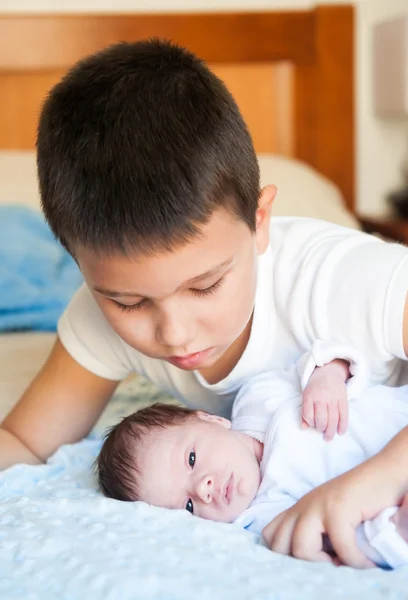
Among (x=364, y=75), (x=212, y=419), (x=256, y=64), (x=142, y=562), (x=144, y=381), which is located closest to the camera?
(x=142, y=562)

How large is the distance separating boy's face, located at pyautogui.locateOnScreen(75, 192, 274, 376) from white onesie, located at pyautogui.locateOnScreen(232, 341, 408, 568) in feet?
0.37

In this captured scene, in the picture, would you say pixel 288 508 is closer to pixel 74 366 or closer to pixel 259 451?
pixel 259 451

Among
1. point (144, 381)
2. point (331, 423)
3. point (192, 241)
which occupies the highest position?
point (192, 241)

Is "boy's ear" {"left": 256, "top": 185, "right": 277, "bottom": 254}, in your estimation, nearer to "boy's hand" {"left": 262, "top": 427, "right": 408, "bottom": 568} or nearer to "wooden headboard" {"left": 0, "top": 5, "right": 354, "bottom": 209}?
"boy's hand" {"left": 262, "top": 427, "right": 408, "bottom": 568}

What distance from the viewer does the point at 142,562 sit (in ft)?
2.53

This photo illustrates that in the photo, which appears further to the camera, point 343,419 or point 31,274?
point 31,274

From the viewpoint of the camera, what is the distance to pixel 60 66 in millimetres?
2635

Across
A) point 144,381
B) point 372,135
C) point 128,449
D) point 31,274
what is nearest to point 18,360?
point 144,381

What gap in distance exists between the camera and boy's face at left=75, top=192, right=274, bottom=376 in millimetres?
877

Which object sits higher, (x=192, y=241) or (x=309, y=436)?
(x=192, y=241)

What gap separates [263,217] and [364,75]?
1974 mm

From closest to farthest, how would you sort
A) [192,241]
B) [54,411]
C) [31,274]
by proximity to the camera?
[192,241] < [54,411] < [31,274]

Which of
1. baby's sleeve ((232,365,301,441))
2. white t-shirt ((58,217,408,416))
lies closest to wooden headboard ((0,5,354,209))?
white t-shirt ((58,217,408,416))

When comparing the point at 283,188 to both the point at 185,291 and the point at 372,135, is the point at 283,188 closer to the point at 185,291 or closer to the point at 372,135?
the point at 372,135
